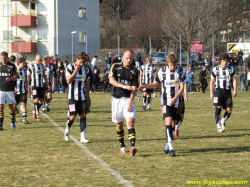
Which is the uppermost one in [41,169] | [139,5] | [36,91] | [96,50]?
[139,5]

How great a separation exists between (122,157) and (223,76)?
→ 4.50 meters

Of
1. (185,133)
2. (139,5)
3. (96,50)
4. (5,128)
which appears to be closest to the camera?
(185,133)

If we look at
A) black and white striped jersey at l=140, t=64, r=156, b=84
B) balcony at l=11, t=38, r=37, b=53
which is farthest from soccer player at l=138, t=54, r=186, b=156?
balcony at l=11, t=38, r=37, b=53

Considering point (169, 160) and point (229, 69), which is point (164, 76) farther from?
point (229, 69)

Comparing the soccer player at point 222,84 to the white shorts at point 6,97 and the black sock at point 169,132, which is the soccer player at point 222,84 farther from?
the white shorts at point 6,97

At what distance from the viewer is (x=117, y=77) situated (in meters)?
8.73

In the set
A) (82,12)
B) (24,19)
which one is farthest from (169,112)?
(82,12)

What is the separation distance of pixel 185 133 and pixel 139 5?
2564 inches

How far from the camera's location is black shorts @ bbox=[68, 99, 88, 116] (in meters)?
10.2

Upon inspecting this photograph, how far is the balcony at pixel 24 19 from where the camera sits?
168 feet

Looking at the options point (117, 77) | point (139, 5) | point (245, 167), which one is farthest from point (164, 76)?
point (139, 5)

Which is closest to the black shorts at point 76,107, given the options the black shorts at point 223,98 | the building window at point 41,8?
the black shorts at point 223,98

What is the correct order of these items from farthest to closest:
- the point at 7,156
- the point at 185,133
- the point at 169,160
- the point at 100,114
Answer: the point at 100,114 < the point at 185,133 < the point at 7,156 < the point at 169,160

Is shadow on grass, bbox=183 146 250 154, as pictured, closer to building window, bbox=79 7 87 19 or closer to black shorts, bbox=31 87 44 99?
black shorts, bbox=31 87 44 99
